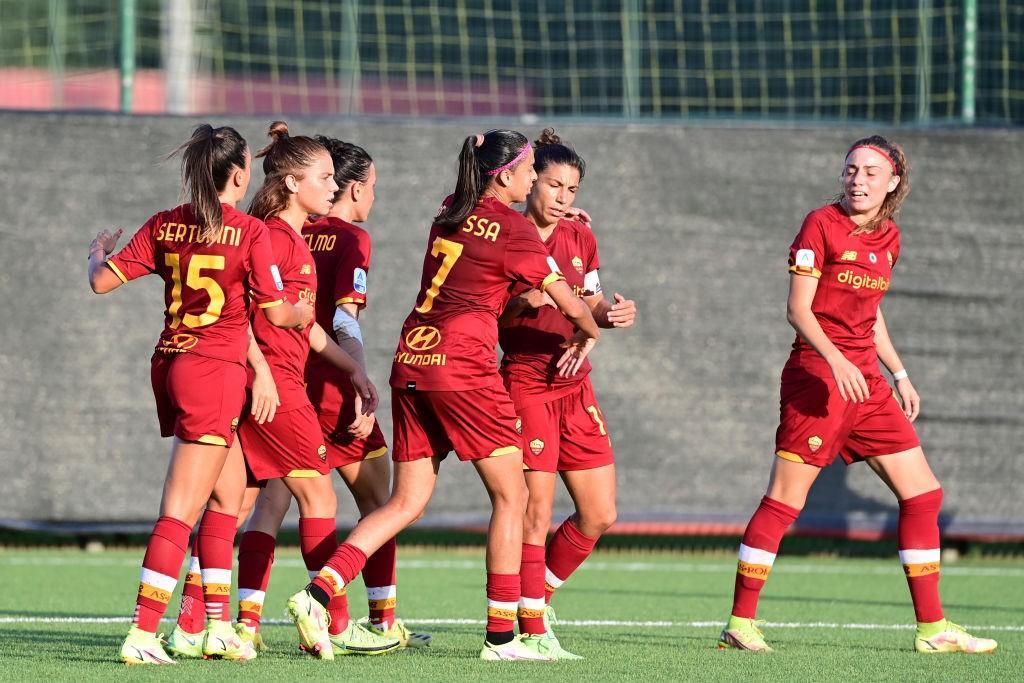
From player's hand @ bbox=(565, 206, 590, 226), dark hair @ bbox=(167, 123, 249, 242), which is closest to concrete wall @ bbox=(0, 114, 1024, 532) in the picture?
player's hand @ bbox=(565, 206, 590, 226)

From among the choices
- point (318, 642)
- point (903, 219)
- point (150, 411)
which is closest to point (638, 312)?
point (903, 219)

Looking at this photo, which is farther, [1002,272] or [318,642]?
[1002,272]

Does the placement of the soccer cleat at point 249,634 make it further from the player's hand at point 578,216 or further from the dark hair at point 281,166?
the player's hand at point 578,216

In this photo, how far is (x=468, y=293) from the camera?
16.6 feet

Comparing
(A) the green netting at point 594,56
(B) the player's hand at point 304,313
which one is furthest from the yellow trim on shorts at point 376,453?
(A) the green netting at point 594,56

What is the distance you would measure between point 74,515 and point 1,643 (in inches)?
148

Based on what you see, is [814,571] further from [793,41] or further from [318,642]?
[318,642]

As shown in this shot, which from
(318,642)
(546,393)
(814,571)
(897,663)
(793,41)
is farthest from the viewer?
(793,41)

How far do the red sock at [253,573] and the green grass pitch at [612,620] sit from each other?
18cm

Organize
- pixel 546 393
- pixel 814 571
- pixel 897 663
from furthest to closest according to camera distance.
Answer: pixel 814 571 → pixel 546 393 → pixel 897 663

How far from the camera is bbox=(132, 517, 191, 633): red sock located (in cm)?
479

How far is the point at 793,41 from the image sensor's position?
992cm

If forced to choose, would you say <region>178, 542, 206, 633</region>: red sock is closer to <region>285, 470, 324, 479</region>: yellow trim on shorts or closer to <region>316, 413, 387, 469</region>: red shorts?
<region>285, 470, 324, 479</region>: yellow trim on shorts

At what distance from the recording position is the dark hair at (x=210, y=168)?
4.91 metres
